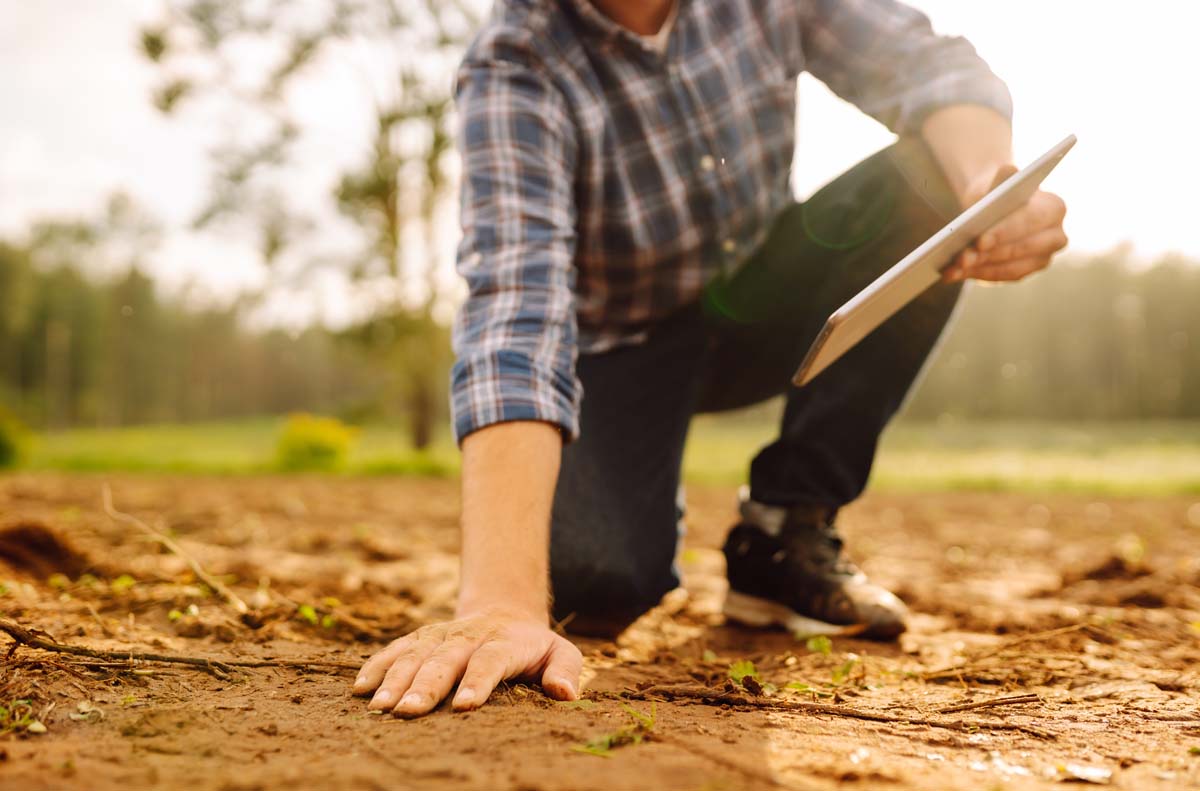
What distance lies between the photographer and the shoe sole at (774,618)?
6.38 ft

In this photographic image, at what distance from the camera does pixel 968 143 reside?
183 cm

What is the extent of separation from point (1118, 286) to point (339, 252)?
3152 centimetres

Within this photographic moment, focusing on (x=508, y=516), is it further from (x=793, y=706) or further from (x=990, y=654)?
(x=990, y=654)

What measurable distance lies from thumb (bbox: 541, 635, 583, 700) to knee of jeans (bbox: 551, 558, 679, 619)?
65 cm

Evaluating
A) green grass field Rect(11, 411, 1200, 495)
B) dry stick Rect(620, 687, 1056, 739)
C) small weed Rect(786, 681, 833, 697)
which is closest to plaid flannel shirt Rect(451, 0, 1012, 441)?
dry stick Rect(620, 687, 1056, 739)

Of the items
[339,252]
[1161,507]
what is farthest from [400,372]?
[1161,507]

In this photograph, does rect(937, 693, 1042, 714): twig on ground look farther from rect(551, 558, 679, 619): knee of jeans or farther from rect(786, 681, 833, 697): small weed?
rect(551, 558, 679, 619): knee of jeans

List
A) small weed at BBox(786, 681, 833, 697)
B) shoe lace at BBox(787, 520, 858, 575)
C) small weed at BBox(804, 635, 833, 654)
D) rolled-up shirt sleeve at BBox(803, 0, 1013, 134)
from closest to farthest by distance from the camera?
small weed at BBox(786, 681, 833, 697) < small weed at BBox(804, 635, 833, 654) < rolled-up shirt sleeve at BBox(803, 0, 1013, 134) < shoe lace at BBox(787, 520, 858, 575)

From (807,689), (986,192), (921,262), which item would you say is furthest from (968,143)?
(807,689)

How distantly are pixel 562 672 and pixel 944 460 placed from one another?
43.9 ft

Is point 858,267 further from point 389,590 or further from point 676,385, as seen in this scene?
point 389,590

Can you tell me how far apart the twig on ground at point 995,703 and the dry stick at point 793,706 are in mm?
89

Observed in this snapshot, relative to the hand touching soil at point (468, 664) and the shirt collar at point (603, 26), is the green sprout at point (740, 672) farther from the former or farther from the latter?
the shirt collar at point (603, 26)

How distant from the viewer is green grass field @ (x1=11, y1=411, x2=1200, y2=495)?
29.3ft
